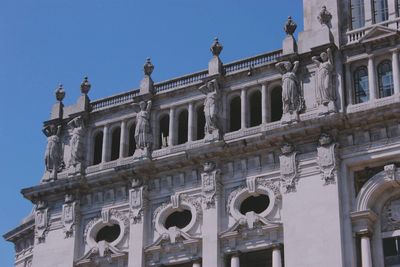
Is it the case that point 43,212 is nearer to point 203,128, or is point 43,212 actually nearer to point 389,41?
point 203,128

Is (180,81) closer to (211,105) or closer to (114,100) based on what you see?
(211,105)

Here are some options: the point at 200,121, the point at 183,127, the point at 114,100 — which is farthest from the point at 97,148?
the point at 200,121

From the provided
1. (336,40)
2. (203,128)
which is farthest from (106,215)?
(336,40)

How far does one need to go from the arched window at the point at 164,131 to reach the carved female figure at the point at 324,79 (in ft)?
29.3

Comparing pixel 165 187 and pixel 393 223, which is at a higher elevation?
pixel 165 187

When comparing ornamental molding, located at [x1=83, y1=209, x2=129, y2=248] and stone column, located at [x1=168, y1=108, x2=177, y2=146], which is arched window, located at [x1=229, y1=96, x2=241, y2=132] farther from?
ornamental molding, located at [x1=83, y1=209, x2=129, y2=248]

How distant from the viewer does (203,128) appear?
52156 millimetres

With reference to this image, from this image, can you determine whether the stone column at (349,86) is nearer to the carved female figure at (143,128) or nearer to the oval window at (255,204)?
the oval window at (255,204)

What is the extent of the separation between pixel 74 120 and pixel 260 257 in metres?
14.1

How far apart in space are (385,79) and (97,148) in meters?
16.5

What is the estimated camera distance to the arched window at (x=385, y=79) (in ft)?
156

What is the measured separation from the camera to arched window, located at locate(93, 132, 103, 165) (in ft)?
179

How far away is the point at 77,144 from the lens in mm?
54062

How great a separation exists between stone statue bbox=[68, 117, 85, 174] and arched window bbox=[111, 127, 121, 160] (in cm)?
162
